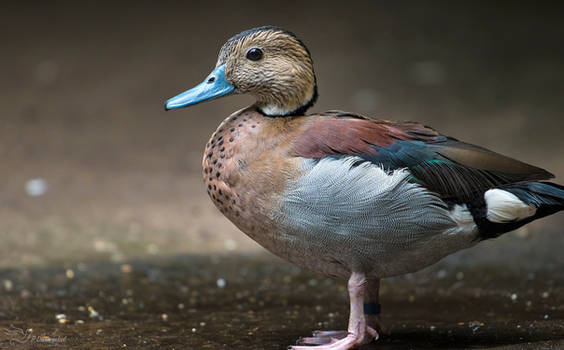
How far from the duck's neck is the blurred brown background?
2122 mm

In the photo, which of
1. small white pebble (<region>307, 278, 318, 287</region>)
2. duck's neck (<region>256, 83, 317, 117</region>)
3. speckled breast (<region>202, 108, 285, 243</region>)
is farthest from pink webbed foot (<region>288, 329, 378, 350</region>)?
small white pebble (<region>307, 278, 318, 287</region>)

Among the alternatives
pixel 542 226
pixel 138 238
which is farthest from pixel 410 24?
pixel 138 238

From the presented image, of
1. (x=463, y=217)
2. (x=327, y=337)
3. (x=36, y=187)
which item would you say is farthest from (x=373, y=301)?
(x=36, y=187)

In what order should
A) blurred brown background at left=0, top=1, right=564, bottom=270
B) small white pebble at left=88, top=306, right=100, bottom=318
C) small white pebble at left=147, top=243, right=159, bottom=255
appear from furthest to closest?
1. blurred brown background at left=0, top=1, right=564, bottom=270
2. small white pebble at left=147, top=243, right=159, bottom=255
3. small white pebble at left=88, top=306, right=100, bottom=318

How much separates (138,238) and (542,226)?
3.05 metres

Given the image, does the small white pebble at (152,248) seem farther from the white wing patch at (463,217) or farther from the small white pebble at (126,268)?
the white wing patch at (463,217)

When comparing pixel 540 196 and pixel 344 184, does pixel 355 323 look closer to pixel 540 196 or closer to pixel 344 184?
pixel 344 184

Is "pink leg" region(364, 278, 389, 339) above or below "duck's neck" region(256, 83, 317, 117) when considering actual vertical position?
below

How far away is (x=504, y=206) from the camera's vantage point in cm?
346

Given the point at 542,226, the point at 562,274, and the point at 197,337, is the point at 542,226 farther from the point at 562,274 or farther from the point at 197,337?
the point at 197,337

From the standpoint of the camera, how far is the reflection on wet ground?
3.66 meters

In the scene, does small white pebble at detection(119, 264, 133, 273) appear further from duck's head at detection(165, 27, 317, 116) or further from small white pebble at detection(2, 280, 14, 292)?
duck's head at detection(165, 27, 317, 116)

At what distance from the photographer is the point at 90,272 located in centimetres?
506

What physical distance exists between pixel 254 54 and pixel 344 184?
2.56ft
